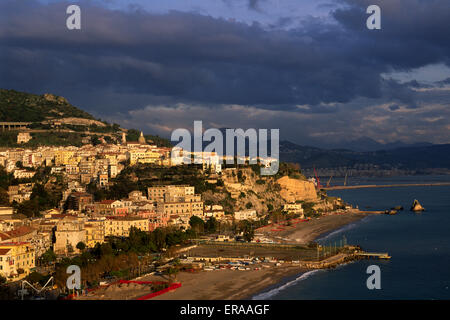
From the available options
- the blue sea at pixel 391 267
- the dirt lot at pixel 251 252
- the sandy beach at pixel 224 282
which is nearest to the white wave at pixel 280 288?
the blue sea at pixel 391 267

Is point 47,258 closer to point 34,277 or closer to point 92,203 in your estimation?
point 34,277

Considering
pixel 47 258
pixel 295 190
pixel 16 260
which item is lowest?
pixel 47 258

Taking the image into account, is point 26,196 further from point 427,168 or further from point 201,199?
point 427,168

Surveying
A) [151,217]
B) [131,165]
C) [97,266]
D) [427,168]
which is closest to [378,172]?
[427,168]

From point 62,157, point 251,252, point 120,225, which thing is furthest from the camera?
point 62,157

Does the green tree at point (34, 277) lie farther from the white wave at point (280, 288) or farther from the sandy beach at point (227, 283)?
the white wave at point (280, 288)

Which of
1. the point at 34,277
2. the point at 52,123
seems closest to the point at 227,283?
the point at 34,277
